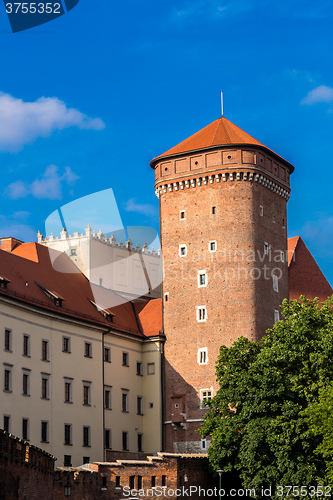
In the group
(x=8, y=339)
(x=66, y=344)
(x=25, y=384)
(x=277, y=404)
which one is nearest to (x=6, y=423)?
(x=25, y=384)

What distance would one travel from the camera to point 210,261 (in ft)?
202

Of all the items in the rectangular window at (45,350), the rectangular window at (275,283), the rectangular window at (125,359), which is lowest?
the rectangular window at (45,350)

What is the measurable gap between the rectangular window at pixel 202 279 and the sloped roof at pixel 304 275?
915 centimetres

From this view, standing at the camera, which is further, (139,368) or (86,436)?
(139,368)

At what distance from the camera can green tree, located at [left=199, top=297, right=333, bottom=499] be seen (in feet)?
155

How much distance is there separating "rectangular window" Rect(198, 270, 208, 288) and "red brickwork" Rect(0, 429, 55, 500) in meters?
23.9

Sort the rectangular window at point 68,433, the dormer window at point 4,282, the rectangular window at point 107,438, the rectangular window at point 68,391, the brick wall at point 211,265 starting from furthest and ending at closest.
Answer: the brick wall at point 211,265
the rectangular window at point 107,438
the rectangular window at point 68,391
the rectangular window at point 68,433
the dormer window at point 4,282

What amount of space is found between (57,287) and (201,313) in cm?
1005

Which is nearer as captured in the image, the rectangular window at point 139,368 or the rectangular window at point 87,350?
the rectangular window at point 87,350

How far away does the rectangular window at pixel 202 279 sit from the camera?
61666mm

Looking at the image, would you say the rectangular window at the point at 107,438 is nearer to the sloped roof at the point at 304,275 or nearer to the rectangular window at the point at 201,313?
the rectangular window at the point at 201,313

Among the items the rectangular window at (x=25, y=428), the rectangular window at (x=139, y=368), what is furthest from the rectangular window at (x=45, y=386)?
the rectangular window at (x=139, y=368)

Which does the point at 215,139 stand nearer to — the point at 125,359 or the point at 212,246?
the point at 212,246

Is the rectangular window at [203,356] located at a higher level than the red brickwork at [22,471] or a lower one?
higher
